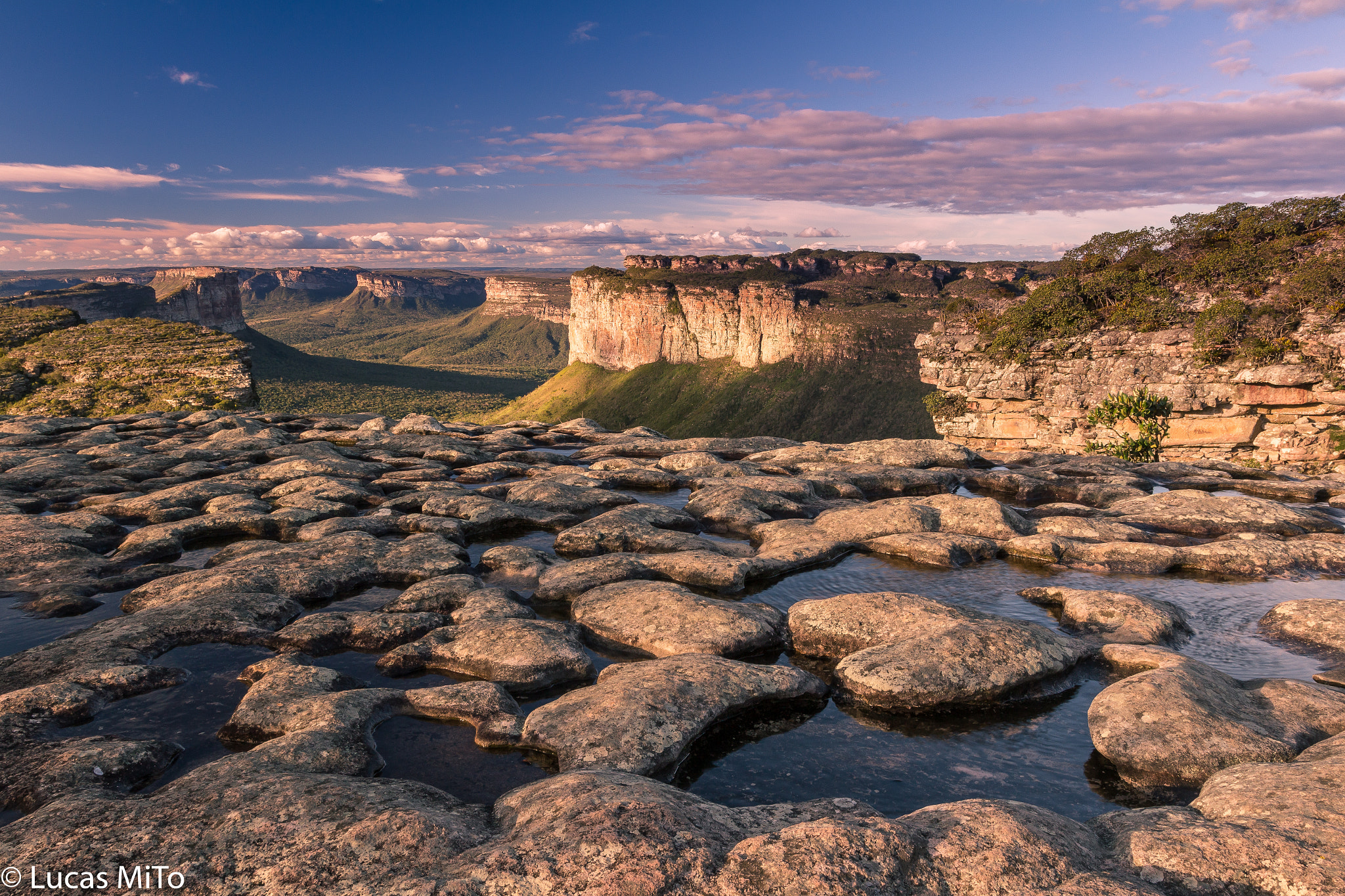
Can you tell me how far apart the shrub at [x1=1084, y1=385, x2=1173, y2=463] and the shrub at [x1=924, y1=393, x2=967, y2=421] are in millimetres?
12246

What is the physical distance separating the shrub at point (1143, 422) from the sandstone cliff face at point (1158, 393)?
2.16 feet

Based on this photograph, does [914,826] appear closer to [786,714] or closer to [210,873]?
[786,714]

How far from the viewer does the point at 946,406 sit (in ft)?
179

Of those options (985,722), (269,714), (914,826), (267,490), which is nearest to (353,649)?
(269,714)

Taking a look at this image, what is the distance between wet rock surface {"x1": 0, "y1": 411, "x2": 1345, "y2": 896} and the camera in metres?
7.74

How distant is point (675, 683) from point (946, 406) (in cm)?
4877

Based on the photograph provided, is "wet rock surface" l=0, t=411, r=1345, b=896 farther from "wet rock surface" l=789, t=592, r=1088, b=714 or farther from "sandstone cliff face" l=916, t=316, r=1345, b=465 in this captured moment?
"sandstone cliff face" l=916, t=316, r=1345, b=465

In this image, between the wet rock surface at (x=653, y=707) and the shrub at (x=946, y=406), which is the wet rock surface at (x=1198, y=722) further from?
the shrub at (x=946, y=406)

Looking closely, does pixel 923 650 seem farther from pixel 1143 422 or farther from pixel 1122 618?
pixel 1143 422

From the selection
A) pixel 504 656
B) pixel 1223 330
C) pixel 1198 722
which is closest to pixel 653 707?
→ pixel 504 656

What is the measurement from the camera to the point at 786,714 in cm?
1305

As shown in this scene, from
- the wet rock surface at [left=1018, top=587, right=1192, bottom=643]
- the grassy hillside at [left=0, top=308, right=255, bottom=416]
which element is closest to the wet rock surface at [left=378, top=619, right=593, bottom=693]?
the wet rock surface at [left=1018, top=587, right=1192, bottom=643]

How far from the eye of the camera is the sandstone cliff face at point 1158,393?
3672cm

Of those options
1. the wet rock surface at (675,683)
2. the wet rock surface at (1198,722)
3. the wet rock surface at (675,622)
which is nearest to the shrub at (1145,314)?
the wet rock surface at (675,683)
